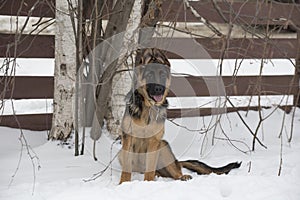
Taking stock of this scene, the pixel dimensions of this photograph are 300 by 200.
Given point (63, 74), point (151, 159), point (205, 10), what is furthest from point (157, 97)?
point (205, 10)

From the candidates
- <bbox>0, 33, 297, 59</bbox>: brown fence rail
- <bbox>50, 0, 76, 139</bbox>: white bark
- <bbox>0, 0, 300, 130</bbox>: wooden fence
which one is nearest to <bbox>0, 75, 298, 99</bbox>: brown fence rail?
<bbox>0, 0, 300, 130</bbox>: wooden fence

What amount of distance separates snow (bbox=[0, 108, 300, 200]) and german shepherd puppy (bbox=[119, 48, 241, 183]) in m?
0.13

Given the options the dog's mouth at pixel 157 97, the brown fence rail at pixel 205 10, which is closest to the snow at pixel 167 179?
the dog's mouth at pixel 157 97

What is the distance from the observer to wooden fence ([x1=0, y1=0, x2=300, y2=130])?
5.34m

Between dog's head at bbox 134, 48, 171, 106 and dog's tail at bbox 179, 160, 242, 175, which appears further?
dog's tail at bbox 179, 160, 242, 175

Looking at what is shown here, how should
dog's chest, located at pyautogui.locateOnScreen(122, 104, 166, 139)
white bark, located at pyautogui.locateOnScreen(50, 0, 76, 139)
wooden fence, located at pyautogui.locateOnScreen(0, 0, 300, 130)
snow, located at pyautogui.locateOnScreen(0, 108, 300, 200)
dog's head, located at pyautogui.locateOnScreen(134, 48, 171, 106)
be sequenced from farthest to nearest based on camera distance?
1. wooden fence, located at pyautogui.locateOnScreen(0, 0, 300, 130)
2. white bark, located at pyautogui.locateOnScreen(50, 0, 76, 139)
3. dog's chest, located at pyautogui.locateOnScreen(122, 104, 166, 139)
4. dog's head, located at pyautogui.locateOnScreen(134, 48, 171, 106)
5. snow, located at pyautogui.locateOnScreen(0, 108, 300, 200)

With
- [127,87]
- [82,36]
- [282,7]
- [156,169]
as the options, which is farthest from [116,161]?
[282,7]

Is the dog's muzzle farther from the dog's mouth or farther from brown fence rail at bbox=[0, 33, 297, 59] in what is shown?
brown fence rail at bbox=[0, 33, 297, 59]

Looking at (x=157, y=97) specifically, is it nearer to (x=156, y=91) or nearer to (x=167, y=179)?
(x=156, y=91)

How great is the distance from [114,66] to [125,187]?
1445 mm

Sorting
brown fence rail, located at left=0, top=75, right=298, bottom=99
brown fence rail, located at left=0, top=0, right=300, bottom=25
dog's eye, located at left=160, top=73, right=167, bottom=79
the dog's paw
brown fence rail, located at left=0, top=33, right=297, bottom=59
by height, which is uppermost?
brown fence rail, located at left=0, top=0, right=300, bottom=25

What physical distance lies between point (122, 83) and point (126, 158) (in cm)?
118

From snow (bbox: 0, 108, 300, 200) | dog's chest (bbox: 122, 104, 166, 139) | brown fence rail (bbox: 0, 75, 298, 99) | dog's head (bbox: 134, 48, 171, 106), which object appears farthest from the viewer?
brown fence rail (bbox: 0, 75, 298, 99)

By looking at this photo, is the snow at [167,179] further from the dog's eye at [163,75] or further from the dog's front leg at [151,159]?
the dog's eye at [163,75]
